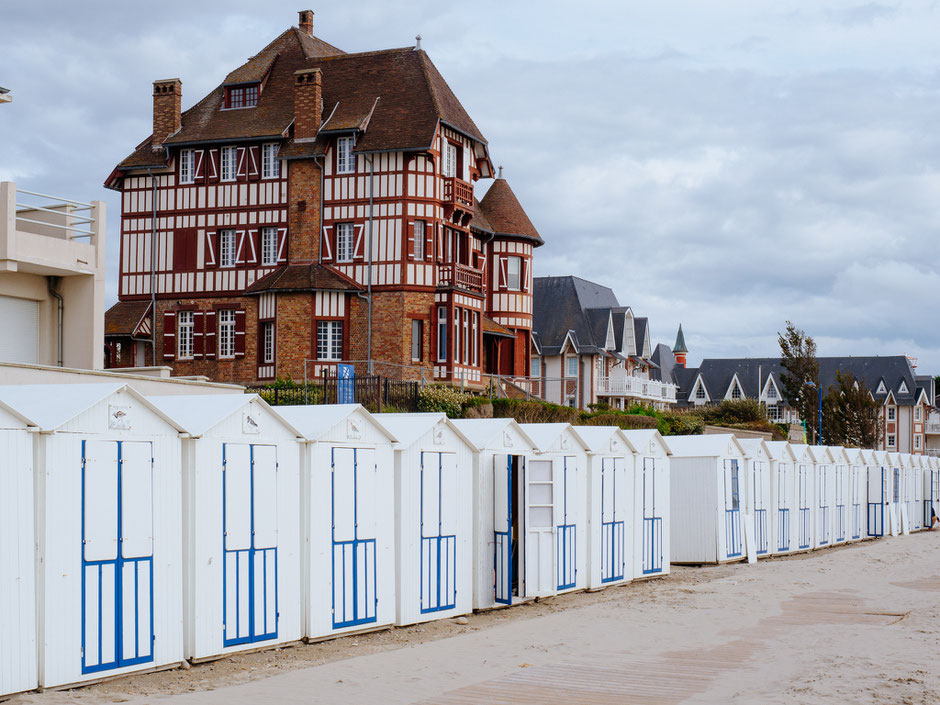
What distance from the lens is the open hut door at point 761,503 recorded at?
2698cm

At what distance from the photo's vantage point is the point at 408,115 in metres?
39.3

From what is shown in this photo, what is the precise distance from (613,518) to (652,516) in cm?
194

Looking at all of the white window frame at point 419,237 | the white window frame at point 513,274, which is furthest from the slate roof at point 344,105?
the white window frame at point 513,274

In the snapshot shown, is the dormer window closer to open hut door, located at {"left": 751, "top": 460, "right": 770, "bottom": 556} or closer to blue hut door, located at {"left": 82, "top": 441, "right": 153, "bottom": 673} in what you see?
open hut door, located at {"left": 751, "top": 460, "right": 770, "bottom": 556}

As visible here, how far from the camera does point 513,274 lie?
4731 cm

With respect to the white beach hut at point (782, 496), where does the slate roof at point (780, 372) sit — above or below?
above

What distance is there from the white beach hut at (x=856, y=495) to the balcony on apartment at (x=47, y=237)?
22.2 meters

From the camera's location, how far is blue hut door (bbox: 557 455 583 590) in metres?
18.7

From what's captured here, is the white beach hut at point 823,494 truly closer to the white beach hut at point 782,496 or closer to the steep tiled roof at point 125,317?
the white beach hut at point 782,496

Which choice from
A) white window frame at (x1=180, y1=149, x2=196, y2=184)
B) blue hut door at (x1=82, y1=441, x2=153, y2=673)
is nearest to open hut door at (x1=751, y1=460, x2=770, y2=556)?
blue hut door at (x1=82, y1=441, x2=153, y2=673)

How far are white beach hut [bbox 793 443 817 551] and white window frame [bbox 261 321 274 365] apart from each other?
1814 cm

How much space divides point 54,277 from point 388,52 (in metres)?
20.5

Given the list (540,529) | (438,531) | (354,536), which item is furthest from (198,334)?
(354,536)

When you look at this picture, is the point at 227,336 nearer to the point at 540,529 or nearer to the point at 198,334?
the point at 198,334
